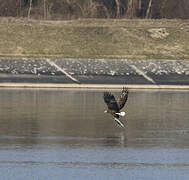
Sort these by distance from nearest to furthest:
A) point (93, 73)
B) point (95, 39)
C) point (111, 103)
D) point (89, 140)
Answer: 1. point (89, 140)
2. point (111, 103)
3. point (93, 73)
4. point (95, 39)

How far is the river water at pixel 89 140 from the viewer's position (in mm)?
16812

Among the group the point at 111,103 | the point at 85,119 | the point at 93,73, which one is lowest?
the point at 93,73

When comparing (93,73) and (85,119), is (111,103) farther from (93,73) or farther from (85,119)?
(93,73)

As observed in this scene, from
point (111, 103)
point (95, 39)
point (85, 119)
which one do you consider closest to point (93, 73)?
point (95, 39)

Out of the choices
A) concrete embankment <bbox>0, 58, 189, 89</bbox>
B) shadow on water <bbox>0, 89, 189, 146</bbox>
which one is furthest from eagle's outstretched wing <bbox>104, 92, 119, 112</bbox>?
concrete embankment <bbox>0, 58, 189, 89</bbox>

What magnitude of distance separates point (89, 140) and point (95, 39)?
115 ft

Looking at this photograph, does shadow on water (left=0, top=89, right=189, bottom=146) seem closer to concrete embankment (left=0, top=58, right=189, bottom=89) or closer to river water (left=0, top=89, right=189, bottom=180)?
river water (left=0, top=89, right=189, bottom=180)

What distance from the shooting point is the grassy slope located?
53.4 meters

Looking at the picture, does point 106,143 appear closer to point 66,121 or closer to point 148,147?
point 148,147

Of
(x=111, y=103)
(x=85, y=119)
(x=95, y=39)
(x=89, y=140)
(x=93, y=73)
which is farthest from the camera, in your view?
(x=95, y=39)

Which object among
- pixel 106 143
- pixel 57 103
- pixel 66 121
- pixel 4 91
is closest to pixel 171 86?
pixel 4 91

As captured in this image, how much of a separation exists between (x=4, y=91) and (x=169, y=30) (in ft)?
74.4

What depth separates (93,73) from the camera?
45844 millimetres

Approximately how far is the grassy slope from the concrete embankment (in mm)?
3610
